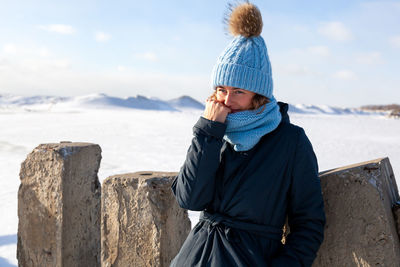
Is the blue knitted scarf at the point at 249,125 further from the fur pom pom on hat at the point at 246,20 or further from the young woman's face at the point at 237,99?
the fur pom pom on hat at the point at 246,20

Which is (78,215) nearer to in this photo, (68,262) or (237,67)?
(68,262)

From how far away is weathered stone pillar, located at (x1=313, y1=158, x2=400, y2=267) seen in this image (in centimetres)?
153

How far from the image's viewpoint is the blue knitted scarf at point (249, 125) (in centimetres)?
156

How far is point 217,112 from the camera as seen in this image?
159 cm

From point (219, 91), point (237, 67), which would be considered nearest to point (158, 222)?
point (219, 91)

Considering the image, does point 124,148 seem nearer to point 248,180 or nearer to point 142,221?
point 142,221

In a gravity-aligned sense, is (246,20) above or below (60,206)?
above

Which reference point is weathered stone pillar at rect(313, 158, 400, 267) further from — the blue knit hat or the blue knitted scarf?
the blue knit hat

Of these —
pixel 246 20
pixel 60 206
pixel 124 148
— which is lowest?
pixel 124 148

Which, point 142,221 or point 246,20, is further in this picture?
point 142,221

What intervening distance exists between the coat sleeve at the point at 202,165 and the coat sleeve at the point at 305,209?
31 cm

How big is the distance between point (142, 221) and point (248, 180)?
91cm

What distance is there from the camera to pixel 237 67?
1.62 meters

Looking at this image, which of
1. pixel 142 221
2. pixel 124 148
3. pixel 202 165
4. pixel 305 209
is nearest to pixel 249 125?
pixel 202 165
